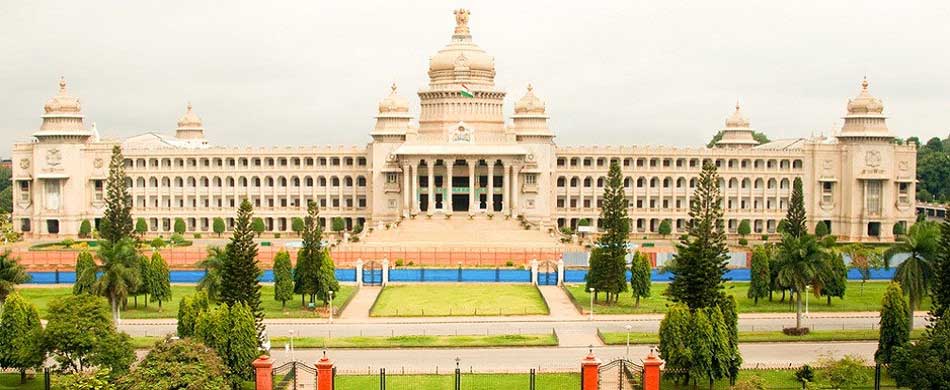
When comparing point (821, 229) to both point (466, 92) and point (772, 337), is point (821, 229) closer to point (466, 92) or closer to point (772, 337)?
point (466, 92)

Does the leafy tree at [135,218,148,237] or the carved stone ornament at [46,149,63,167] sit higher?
the carved stone ornament at [46,149,63,167]

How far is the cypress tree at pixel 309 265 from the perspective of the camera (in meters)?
53.1

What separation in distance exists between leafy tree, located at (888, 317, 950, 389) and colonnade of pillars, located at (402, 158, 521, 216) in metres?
55.5

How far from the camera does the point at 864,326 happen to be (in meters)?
47.9

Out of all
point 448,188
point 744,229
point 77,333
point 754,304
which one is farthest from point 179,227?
point 77,333

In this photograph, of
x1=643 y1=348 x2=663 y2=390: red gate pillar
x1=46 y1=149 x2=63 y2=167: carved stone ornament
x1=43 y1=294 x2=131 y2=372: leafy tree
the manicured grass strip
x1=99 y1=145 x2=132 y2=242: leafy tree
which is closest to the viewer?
x1=643 y1=348 x2=663 y2=390: red gate pillar

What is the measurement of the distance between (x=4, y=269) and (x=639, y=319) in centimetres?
2682

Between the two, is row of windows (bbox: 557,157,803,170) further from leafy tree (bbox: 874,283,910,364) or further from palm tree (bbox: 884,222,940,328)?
leafy tree (bbox: 874,283,910,364)

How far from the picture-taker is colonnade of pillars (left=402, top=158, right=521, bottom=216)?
89.9 m

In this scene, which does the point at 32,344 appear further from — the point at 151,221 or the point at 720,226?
the point at 151,221

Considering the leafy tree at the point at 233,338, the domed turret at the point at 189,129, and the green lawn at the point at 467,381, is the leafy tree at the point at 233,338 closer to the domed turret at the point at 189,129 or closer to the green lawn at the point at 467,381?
the green lawn at the point at 467,381

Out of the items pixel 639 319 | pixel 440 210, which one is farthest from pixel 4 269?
pixel 440 210

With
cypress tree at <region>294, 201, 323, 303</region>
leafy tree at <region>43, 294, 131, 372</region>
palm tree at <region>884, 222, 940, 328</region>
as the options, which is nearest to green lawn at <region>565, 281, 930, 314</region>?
palm tree at <region>884, 222, 940, 328</region>

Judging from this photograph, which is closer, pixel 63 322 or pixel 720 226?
pixel 63 322
